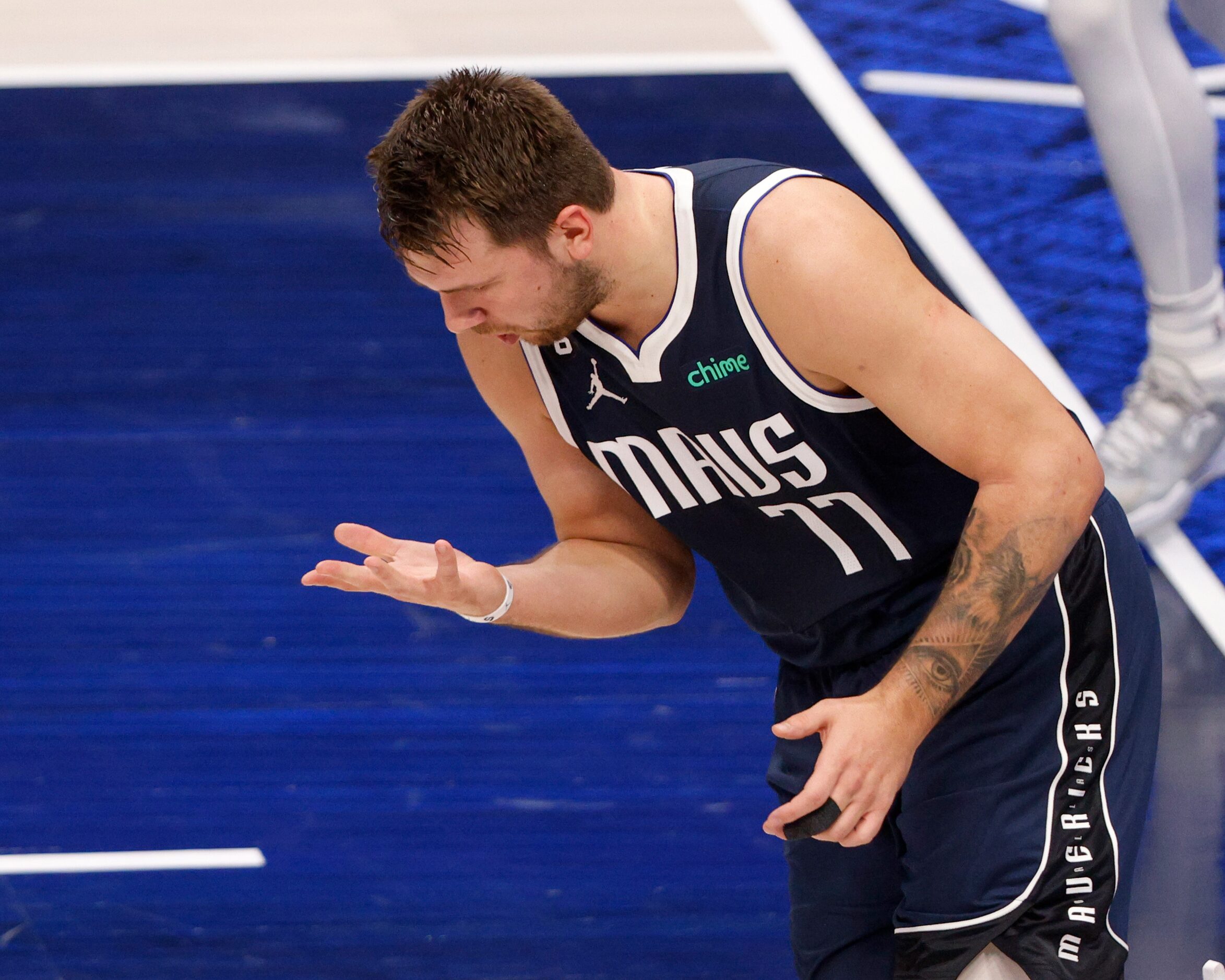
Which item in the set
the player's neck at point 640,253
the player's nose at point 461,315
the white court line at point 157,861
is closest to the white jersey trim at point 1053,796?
the player's neck at point 640,253

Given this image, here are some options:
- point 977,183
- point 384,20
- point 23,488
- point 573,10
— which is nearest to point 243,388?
point 23,488

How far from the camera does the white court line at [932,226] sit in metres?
2.00

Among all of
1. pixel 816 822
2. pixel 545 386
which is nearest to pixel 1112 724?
pixel 816 822

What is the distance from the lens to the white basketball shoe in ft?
6.29

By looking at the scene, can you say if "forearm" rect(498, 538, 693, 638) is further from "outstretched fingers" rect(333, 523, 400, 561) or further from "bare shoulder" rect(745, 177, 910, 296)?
"bare shoulder" rect(745, 177, 910, 296)

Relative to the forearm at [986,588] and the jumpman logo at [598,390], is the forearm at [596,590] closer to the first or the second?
the jumpman logo at [598,390]

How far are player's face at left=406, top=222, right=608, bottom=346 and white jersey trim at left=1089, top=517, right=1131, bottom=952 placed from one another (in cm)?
52

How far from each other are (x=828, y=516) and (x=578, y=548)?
28 centimetres

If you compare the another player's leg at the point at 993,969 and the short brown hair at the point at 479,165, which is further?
the another player's leg at the point at 993,969

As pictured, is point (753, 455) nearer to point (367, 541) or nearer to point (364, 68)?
point (367, 541)

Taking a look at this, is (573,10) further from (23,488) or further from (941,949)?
(941,949)

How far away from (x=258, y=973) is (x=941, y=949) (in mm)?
1207

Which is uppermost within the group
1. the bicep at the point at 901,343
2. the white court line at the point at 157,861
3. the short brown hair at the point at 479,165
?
the short brown hair at the point at 479,165

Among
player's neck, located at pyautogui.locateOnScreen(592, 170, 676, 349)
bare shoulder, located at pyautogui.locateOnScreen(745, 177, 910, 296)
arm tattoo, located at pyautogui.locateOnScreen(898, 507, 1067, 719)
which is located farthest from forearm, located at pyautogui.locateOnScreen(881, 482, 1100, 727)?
player's neck, located at pyautogui.locateOnScreen(592, 170, 676, 349)
